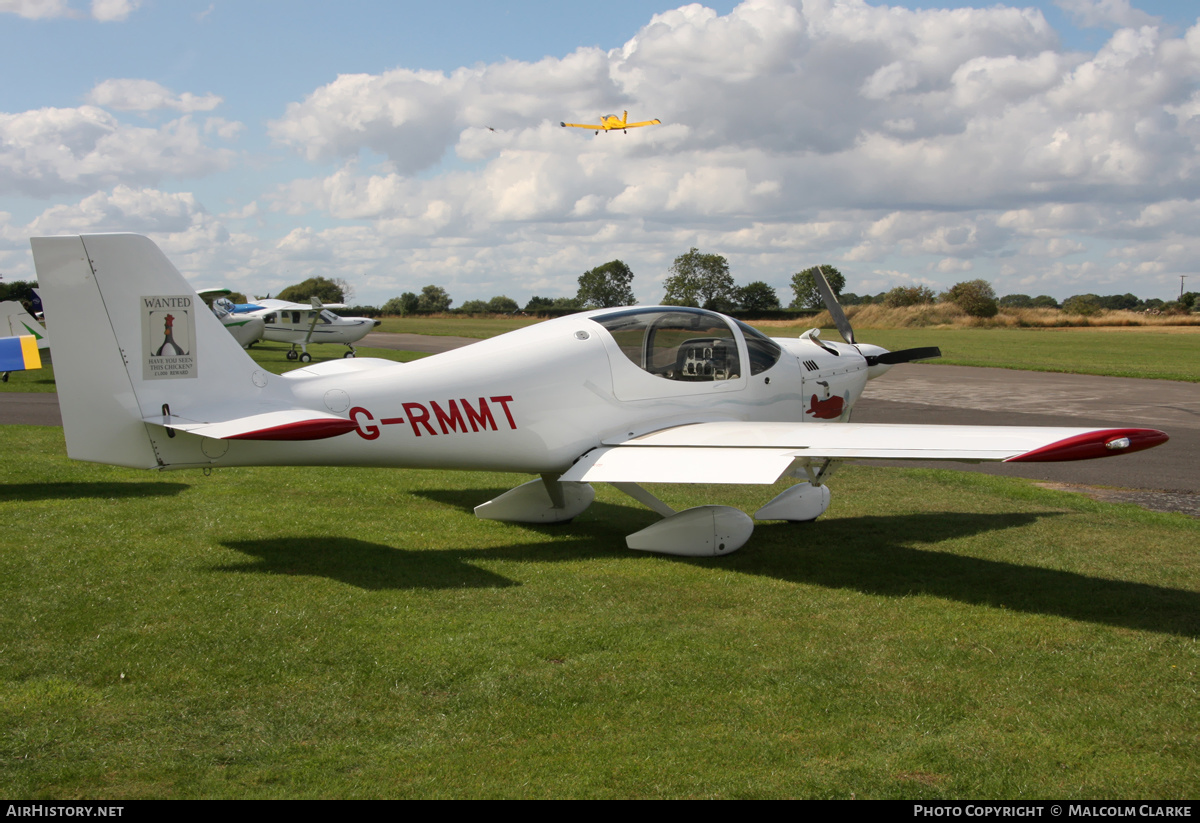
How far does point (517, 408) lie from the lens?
7551 mm

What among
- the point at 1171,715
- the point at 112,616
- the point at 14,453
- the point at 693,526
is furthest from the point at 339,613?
the point at 14,453

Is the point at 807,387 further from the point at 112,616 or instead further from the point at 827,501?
the point at 112,616

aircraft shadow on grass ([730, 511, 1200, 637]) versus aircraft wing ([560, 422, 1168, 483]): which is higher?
aircraft wing ([560, 422, 1168, 483])

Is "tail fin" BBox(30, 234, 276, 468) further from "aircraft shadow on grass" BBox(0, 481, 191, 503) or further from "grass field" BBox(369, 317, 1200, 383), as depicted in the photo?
"grass field" BBox(369, 317, 1200, 383)

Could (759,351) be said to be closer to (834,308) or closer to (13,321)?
(834,308)

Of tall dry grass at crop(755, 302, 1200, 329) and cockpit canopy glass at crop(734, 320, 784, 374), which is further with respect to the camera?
tall dry grass at crop(755, 302, 1200, 329)

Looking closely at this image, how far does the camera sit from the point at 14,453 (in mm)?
11641

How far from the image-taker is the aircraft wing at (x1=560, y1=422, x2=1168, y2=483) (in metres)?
5.84

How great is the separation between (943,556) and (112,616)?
649 centimetres

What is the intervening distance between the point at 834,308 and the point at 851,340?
0.47m

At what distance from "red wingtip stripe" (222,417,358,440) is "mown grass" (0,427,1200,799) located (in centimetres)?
109

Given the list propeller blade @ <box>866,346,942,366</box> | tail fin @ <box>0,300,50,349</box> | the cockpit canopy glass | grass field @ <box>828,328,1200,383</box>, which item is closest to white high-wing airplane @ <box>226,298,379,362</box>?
tail fin @ <box>0,300,50,349</box>

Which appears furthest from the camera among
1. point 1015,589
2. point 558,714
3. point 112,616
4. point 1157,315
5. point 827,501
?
point 1157,315

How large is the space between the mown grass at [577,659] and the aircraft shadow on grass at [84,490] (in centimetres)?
61
